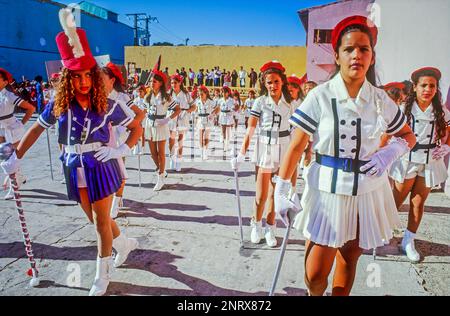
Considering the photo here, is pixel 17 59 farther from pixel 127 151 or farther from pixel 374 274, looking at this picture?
pixel 374 274

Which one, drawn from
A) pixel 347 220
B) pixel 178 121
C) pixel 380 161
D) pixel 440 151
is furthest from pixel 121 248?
pixel 178 121

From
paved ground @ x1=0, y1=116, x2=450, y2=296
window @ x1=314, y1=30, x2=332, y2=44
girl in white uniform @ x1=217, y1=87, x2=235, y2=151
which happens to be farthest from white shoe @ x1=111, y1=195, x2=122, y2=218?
window @ x1=314, y1=30, x2=332, y2=44

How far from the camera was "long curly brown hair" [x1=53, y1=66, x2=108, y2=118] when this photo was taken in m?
2.84

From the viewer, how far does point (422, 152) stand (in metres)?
3.96

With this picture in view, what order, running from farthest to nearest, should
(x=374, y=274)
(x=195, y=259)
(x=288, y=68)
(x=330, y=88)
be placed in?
1. (x=288, y=68)
2. (x=195, y=259)
3. (x=374, y=274)
4. (x=330, y=88)

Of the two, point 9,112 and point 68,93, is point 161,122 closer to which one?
point 9,112

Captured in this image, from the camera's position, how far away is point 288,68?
2953cm

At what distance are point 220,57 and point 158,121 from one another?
26.3 m

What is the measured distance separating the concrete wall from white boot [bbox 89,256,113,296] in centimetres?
2874

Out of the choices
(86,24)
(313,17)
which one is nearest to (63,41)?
(313,17)

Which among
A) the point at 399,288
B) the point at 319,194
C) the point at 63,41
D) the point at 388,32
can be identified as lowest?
the point at 399,288

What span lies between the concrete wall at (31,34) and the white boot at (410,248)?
30183 millimetres

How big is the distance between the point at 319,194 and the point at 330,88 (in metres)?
0.75

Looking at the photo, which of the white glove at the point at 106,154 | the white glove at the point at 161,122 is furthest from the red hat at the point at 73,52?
the white glove at the point at 161,122
